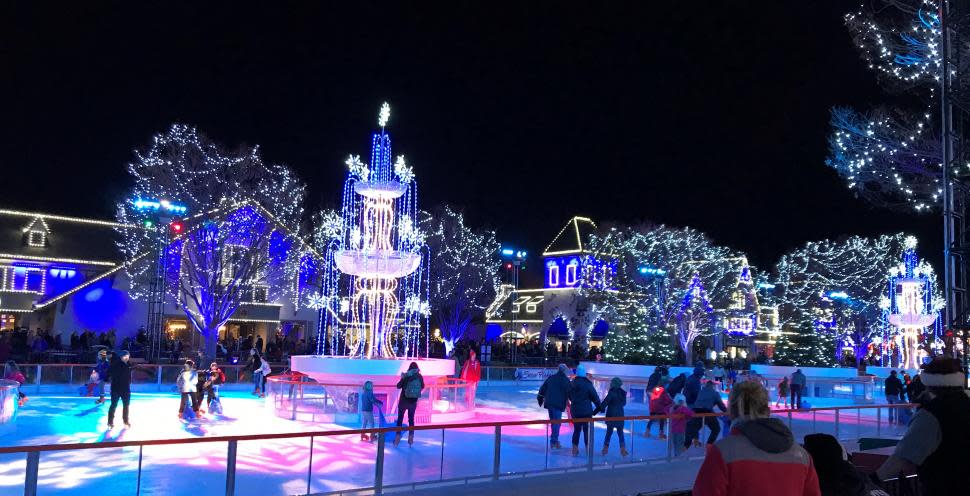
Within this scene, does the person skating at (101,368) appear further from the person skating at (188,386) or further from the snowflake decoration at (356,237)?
the snowflake decoration at (356,237)

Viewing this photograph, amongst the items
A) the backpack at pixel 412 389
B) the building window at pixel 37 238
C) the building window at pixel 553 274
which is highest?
the building window at pixel 553 274

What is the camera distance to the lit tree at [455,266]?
171ft

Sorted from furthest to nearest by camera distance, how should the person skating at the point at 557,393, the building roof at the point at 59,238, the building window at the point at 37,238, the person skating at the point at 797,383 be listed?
the building window at the point at 37,238, the building roof at the point at 59,238, the person skating at the point at 797,383, the person skating at the point at 557,393

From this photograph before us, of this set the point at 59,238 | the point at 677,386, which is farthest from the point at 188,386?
the point at 59,238

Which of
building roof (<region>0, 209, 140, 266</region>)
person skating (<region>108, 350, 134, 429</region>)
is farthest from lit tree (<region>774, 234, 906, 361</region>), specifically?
person skating (<region>108, 350, 134, 429</region>)

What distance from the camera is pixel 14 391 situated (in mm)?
16656

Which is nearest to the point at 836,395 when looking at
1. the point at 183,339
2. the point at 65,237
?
the point at 183,339

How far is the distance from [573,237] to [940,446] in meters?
61.6

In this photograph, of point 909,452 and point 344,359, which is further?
point 344,359

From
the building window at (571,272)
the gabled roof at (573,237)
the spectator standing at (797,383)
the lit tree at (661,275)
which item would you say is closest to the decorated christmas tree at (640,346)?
the spectator standing at (797,383)

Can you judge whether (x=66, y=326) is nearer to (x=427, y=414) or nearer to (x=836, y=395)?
(x=427, y=414)

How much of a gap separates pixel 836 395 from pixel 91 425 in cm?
2441

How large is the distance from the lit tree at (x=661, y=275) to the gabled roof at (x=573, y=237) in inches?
712

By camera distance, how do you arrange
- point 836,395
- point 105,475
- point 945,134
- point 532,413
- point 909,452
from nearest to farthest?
point 909,452 → point 105,475 → point 945,134 → point 532,413 → point 836,395
